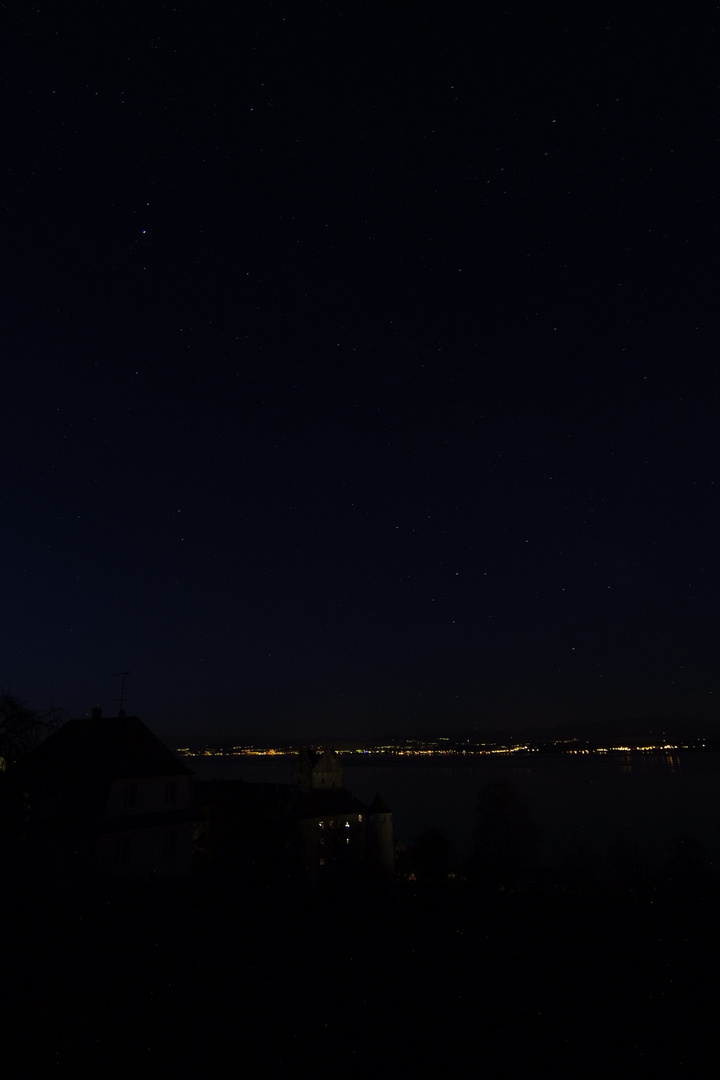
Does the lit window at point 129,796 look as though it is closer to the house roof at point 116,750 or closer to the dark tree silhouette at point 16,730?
the house roof at point 116,750

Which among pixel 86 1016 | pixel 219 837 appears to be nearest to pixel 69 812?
pixel 219 837

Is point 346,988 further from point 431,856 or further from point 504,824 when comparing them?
point 504,824

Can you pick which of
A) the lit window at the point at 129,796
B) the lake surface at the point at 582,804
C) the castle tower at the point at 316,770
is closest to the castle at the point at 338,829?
the lit window at the point at 129,796

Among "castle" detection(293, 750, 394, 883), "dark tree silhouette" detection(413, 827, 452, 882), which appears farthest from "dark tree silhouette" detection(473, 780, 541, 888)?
"castle" detection(293, 750, 394, 883)

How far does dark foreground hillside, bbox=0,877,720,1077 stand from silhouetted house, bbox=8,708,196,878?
803 cm

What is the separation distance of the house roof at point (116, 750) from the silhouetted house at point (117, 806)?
0.14ft

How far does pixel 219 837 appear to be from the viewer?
102 feet

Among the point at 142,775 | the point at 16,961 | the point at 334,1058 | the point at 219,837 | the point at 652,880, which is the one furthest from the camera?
the point at 219,837

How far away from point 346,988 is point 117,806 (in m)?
16.7

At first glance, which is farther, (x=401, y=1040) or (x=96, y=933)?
(x=96, y=933)

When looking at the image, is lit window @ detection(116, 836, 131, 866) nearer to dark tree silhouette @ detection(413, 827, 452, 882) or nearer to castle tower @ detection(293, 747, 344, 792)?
dark tree silhouette @ detection(413, 827, 452, 882)

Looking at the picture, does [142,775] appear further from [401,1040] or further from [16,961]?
[401,1040]

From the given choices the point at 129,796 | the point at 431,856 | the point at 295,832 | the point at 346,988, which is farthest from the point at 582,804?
the point at 346,988

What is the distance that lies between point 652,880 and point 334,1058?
1774 centimetres
